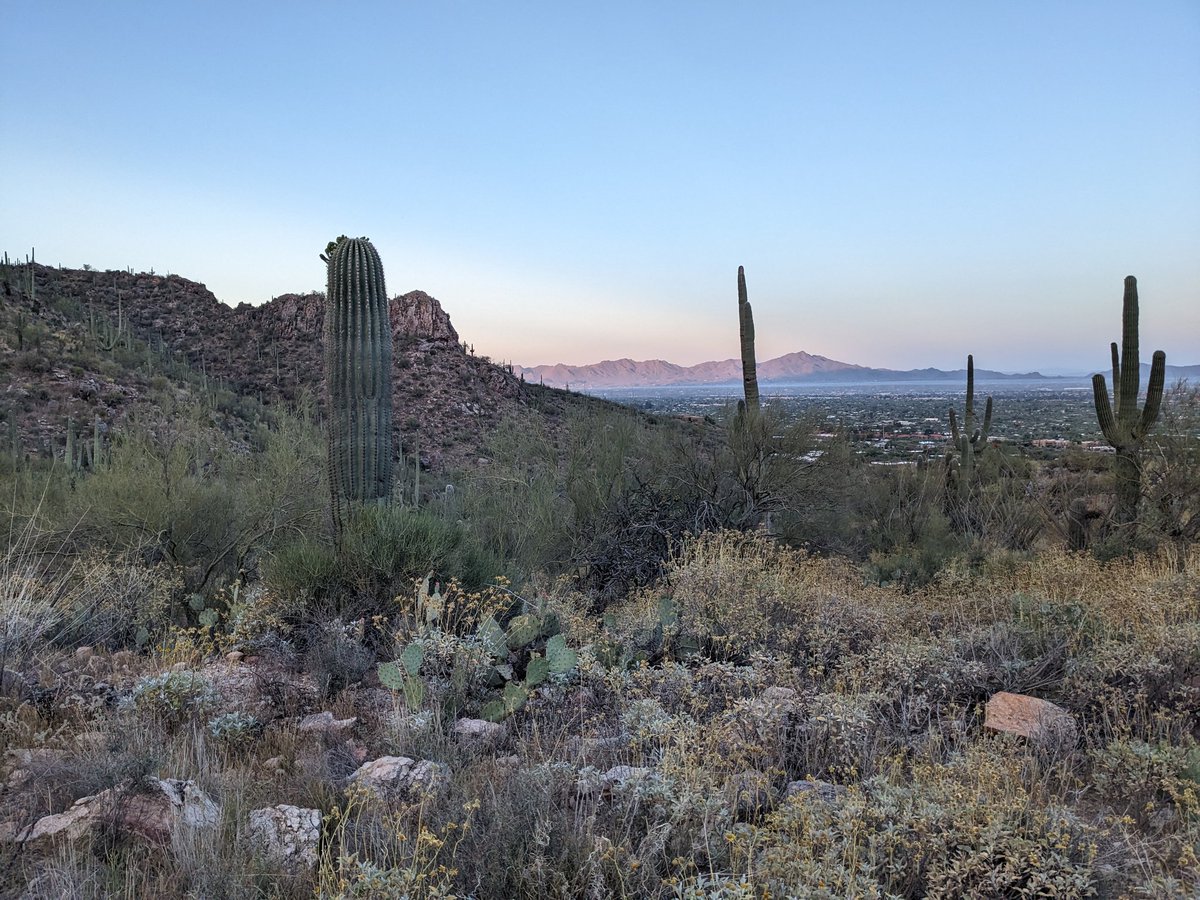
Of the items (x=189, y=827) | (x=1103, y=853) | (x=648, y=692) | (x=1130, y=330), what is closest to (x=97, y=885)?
(x=189, y=827)

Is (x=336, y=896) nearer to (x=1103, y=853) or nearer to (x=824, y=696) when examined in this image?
(x=824, y=696)

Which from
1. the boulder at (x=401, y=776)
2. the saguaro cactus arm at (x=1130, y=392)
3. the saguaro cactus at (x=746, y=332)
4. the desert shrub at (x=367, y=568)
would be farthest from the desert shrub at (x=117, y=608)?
the saguaro cactus arm at (x=1130, y=392)

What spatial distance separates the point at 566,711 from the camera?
4645 millimetres

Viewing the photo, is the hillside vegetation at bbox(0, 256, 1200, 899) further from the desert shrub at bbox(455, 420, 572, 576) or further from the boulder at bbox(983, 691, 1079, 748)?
the desert shrub at bbox(455, 420, 572, 576)

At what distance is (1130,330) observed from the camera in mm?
13188

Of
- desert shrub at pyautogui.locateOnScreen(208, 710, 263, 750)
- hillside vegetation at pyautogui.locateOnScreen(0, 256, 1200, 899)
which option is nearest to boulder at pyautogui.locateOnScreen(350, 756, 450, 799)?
hillside vegetation at pyautogui.locateOnScreen(0, 256, 1200, 899)

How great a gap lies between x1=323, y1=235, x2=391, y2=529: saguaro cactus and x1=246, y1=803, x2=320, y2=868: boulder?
556cm

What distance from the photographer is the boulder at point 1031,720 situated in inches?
163

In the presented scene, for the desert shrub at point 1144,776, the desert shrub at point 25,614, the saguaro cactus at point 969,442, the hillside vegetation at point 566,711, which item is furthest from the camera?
the saguaro cactus at point 969,442

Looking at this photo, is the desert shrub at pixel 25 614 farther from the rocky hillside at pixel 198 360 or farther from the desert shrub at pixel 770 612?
the rocky hillside at pixel 198 360

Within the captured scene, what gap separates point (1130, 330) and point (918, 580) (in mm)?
6807

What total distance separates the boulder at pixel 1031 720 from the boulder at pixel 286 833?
3.61 meters

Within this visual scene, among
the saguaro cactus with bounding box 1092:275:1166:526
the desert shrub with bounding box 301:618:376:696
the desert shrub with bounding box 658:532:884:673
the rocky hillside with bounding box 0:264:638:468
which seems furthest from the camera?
the rocky hillside with bounding box 0:264:638:468

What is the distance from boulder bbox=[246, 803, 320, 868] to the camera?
2.92 metres
